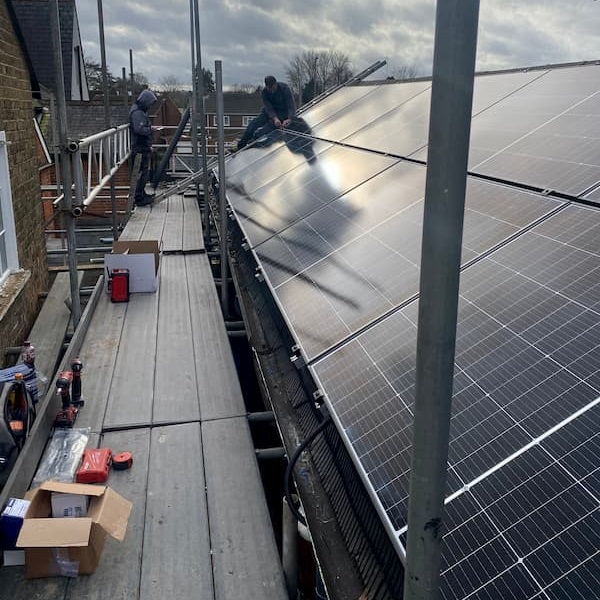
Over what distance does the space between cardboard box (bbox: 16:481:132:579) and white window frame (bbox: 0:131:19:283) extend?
162 inches

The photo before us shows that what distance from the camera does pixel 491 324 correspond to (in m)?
3.25

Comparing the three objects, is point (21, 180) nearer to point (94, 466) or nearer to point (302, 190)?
point (302, 190)

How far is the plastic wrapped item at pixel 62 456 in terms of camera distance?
12.6ft

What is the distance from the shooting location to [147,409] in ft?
16.0

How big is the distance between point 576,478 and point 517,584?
0.47 metres

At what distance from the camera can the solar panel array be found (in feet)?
7.32

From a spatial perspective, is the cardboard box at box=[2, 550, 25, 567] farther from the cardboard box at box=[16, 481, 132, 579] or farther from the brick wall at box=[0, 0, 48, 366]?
the brick wall at box=[0, 0, 48, 366]

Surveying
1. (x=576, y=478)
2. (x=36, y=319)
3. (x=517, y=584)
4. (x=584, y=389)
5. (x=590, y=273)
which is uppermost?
(x=590, y=273)

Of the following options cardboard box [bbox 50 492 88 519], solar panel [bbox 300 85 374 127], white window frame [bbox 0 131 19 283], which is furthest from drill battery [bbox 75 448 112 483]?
solar panel [bbox 300 85 374 127]

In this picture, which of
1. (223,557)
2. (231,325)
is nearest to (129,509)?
(223,557)

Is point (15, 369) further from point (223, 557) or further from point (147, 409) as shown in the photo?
point (223, 557)

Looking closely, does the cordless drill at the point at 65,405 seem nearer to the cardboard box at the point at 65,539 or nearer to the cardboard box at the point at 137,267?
the cardboard box at the point at 65,539

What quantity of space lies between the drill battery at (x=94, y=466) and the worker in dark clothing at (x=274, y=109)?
10.8 metres

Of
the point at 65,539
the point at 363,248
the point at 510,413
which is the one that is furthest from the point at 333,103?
the point at 65,539
